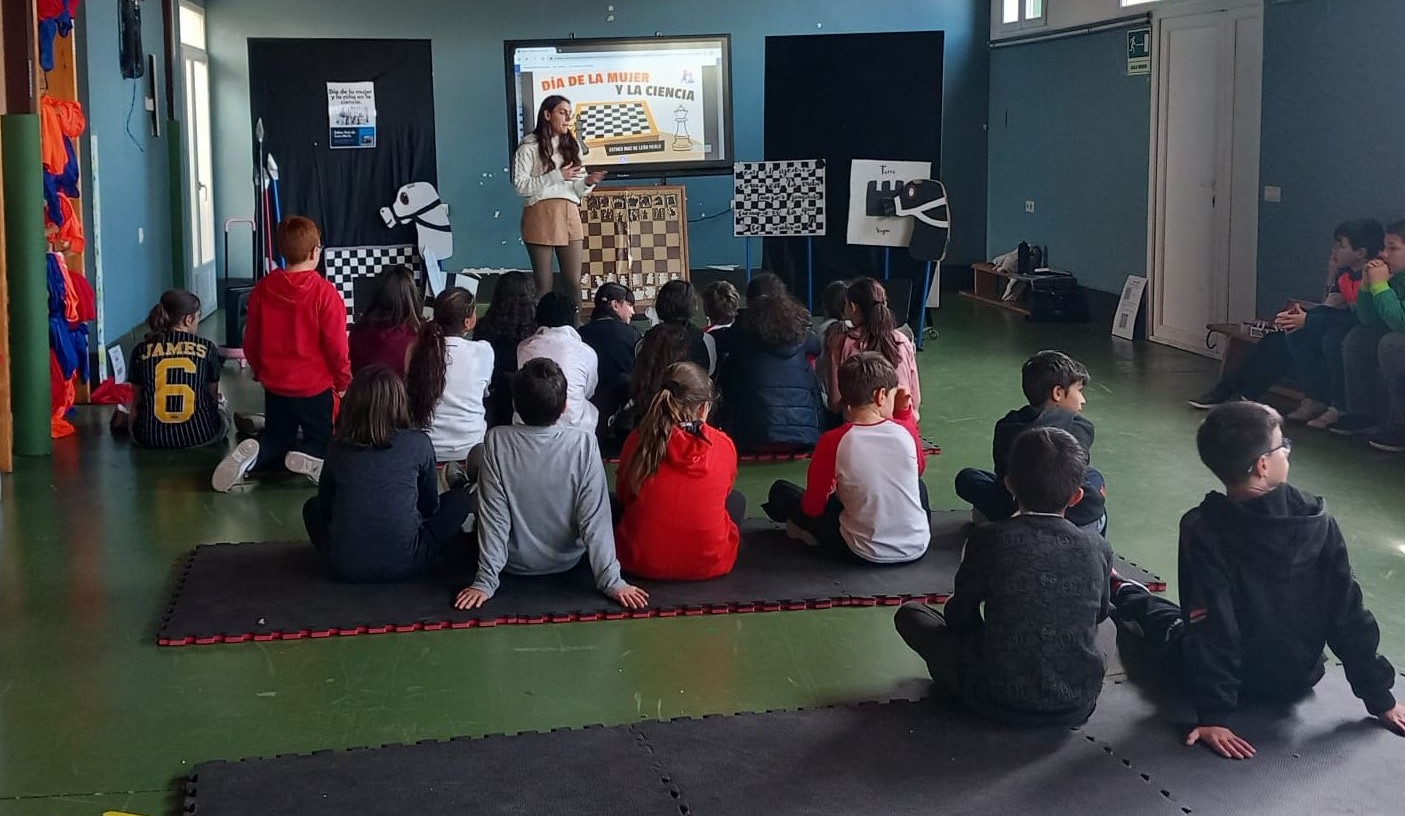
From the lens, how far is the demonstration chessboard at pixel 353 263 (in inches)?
402

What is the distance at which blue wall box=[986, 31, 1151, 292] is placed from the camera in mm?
10750

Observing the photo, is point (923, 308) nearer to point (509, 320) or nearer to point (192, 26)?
point (509, 320)

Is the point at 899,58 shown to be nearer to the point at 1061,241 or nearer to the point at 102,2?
the point at 1061,241

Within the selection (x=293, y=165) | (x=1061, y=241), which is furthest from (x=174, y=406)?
(x=1061, y=241)

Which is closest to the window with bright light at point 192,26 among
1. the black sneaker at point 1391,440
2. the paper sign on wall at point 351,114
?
the paper sign on wall at point 351,114

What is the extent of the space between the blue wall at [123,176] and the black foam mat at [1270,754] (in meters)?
6.27

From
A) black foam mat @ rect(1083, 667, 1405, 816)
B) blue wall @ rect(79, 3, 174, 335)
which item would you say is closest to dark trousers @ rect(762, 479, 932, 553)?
black foam mat @ rect(1083, 667, 1405, 816)

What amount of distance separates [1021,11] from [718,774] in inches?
410

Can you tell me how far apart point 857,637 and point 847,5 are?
9669mm

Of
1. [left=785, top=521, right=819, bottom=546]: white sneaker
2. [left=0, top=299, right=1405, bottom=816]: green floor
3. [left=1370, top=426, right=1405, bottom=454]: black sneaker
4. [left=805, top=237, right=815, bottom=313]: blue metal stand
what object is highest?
[left=805, top=237, right=815, bottom=313]: blue metal stand

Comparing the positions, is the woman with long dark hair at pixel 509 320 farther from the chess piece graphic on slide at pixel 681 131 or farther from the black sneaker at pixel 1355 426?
the chess piece graphic on slide at pixel 681 131

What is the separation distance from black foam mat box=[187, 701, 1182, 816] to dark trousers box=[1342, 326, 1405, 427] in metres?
4.07

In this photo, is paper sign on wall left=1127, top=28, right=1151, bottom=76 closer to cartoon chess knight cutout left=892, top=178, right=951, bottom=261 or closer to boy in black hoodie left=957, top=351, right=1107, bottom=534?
cartoon chess knight cutout left=892, top=178, right=951, bottom=261

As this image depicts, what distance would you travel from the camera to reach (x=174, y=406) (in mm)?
6738
